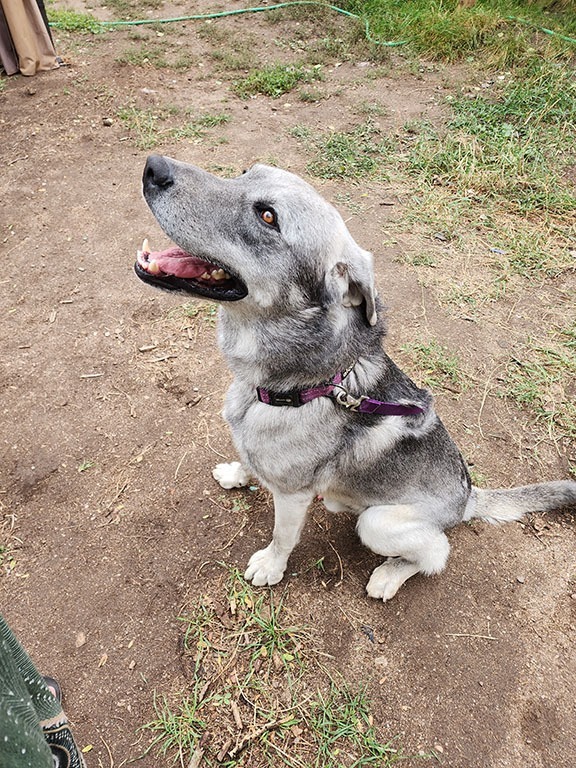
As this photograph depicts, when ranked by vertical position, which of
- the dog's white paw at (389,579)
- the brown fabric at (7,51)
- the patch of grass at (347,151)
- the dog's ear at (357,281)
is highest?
the brown fabric at (7,51)

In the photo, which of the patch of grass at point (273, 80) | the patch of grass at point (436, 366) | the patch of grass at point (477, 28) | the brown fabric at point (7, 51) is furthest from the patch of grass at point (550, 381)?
the brown fabric at point (7, 51)

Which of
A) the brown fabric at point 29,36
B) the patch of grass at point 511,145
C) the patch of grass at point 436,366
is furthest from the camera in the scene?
the brown fabric at point 29,36

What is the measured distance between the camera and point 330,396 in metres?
2.47

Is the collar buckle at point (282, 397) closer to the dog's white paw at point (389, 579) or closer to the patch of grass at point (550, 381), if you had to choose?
the dog's white paw at point (389, 579)

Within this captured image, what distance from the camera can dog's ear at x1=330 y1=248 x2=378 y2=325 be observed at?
219cm

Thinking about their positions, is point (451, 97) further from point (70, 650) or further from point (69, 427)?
point (70, 650)

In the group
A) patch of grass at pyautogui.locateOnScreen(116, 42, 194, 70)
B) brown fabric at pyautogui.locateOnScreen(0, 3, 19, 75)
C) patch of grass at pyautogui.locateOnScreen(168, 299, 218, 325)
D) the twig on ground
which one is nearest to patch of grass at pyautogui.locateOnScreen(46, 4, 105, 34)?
patch of grass at pyautogui.locateOnScreen(116, 42, 194, 70)

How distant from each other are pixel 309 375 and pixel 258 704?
176cm

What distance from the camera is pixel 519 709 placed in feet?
8.87

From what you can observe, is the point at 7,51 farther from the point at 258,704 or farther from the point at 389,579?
the point at 258,704

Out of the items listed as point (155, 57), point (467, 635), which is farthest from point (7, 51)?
point (467, 635)

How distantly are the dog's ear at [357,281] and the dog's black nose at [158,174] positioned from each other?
83cm

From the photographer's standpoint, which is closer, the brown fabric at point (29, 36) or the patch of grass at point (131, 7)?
the brown fabric at point (29, 36)

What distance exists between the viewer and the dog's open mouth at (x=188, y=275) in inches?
87.7
